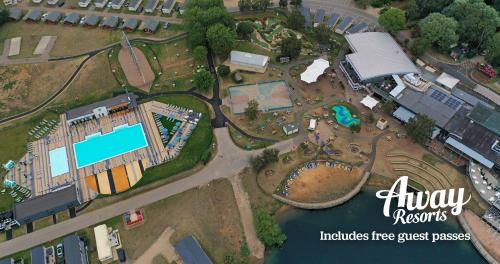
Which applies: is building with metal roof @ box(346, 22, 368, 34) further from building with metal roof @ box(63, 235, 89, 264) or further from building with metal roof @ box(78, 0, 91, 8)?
building with metal roof @ box(63, 235, 89, 264)

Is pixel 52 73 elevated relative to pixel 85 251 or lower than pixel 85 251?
elevated

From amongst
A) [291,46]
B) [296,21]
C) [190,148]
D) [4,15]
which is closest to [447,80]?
[291,46]

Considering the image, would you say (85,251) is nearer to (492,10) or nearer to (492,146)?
(492,146)

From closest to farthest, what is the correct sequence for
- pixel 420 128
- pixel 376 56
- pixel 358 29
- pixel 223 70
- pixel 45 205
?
pixel 45 205
pixel 420 128
pixel 376 56
pixel 223 70
pixel 358 29

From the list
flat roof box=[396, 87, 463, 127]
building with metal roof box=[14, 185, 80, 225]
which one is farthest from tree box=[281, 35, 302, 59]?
building with metal roof box=[14, 185, 80, 225]

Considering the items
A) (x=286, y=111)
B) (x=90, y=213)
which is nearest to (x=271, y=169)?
(x=286, y=111)

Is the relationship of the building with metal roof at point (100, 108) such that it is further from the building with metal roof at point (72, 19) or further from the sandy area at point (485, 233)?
the sandy area at point (485, 233)

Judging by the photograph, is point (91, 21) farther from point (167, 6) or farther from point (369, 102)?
point (369, 102)
